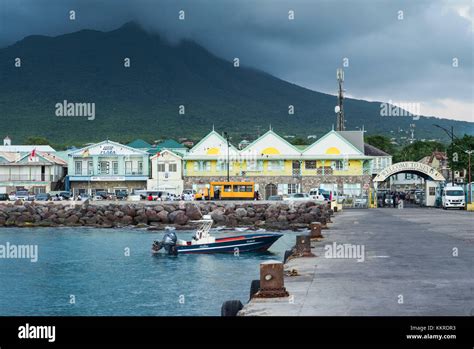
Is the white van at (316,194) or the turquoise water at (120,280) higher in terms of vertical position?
the white van at (316,194)

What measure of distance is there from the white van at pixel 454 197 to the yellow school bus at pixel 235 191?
2059cm

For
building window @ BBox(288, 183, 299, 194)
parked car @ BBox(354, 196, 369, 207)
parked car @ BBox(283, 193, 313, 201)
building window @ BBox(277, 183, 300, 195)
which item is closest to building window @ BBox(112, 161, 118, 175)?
building window @ BBox(277, 183, 300, 195)

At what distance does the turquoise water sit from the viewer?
25953 mm

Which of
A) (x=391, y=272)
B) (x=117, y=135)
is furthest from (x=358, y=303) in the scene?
(x=117, y=135)

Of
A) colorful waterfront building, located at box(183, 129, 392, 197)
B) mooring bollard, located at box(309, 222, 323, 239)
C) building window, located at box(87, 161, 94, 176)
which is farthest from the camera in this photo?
building window, located at box(87, 161, 94, 176)

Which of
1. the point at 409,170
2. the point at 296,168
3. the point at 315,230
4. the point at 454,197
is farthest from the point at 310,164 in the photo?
the point at 315,230

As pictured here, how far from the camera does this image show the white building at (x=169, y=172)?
95.2m

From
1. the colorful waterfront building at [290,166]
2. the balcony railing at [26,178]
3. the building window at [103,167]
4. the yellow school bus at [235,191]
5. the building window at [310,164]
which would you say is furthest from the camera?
the balcony railing at [26,178]

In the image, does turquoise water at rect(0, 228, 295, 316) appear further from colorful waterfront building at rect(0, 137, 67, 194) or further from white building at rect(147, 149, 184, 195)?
colorful waterfront building at rect(0, 137, 67, 194)

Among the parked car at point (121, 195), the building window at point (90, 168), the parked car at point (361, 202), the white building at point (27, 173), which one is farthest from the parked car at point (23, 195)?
the parked car at point (361, 202)

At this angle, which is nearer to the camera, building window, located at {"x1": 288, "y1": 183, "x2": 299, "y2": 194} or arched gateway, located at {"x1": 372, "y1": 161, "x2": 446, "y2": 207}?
arched gateway, located at {"x1": 372, "y1": 161, "x2": 446, "y2": 207}

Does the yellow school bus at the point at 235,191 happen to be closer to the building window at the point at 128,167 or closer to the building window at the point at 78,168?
the building window at the point at 128,167

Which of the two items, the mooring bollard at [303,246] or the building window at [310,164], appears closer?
the mooring bollard at [303,246]

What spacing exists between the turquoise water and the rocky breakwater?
1195 cm
